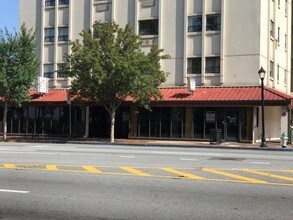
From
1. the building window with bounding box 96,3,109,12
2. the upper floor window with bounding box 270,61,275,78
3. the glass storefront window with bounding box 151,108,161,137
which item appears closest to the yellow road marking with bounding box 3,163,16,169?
the glass storefront window with bounding box 151,108,161,137

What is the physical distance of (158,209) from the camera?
27.4 feet

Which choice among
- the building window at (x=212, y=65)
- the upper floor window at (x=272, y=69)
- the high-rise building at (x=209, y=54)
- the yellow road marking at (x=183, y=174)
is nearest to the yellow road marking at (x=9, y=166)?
the yellow road marking at (x=183, y=174)

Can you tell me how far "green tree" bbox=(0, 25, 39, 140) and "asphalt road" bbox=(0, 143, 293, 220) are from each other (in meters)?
18.4

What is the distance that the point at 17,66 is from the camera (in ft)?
108

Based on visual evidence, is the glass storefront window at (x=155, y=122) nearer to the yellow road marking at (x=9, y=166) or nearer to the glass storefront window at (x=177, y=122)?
the glass storefront window at (x=177, y=122)

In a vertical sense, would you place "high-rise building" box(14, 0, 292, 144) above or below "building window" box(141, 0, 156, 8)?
below

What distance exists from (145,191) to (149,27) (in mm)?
26434

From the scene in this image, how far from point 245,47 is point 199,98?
4.85 metres

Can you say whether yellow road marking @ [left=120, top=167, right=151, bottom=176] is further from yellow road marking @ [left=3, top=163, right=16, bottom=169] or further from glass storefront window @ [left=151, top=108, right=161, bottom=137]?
glass storefront window @ [left=151, top=108, right=161, bottom=137]

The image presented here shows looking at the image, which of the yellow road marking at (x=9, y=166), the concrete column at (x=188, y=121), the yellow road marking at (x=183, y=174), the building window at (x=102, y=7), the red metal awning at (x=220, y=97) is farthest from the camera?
the building window at (x=102, y=7)

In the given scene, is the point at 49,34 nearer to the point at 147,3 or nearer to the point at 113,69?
the point at 147,3

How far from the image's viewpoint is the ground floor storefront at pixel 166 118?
31.2 metres

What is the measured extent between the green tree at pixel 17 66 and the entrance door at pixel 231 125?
14089 millimetres

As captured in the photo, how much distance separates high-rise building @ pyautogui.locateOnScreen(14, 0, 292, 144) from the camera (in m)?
31.5
